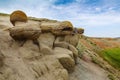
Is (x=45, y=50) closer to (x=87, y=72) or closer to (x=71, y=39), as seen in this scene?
(x=71, y=39)

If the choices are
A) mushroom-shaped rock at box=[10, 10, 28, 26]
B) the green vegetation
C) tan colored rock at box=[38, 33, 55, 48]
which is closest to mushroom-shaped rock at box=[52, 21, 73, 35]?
tan colored rock at box=[38, 33, 55, 48]

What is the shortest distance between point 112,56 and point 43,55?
1564 cm

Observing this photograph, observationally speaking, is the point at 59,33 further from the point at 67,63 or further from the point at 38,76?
the point at 38,76

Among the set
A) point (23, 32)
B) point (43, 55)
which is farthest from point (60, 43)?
point (23, 32)

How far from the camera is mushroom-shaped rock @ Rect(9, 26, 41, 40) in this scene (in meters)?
20.5

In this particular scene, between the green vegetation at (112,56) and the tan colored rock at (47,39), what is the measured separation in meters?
10.5

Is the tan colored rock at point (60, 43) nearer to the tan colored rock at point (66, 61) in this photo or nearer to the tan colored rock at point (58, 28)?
the tan colored rock at point (58, 28)

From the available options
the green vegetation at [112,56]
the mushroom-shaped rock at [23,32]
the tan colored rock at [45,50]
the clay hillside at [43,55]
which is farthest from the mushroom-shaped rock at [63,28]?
the green vegetation at [112,56]

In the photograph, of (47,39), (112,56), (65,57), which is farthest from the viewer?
(112,56)

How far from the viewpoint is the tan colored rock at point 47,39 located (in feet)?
77.2

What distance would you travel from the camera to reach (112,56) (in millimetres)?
34906

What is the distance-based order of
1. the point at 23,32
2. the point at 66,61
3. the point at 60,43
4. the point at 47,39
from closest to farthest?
the point at 23,32, the point at 66,61, the point at 47,39, the point at 60,43

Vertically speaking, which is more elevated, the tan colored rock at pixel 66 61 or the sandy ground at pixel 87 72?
the tan colored rock at pixel 66 61

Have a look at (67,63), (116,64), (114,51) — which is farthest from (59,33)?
(114,51)
